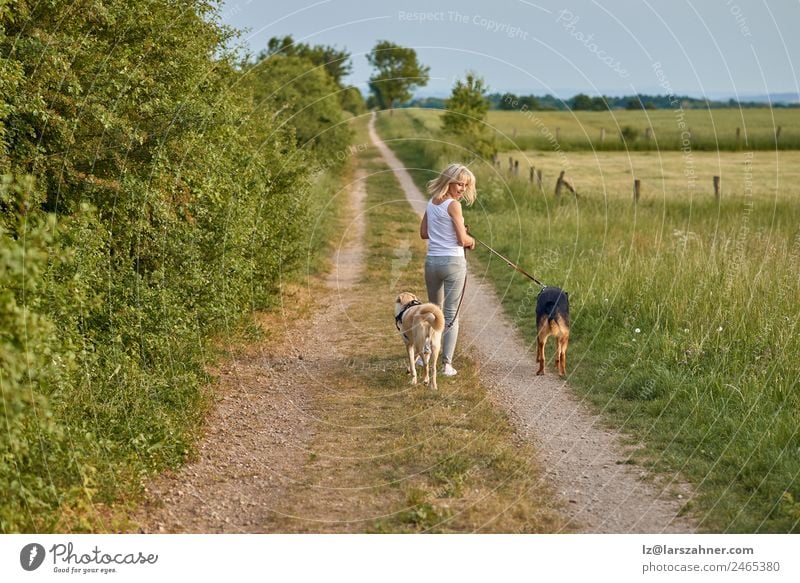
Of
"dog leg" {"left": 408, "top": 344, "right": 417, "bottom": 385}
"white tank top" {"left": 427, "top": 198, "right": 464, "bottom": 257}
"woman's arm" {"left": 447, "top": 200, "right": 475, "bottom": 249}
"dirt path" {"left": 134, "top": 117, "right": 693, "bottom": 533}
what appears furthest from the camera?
"dog leg" {"left": 408, "top": 344, "right": 417, "bottom": 385}

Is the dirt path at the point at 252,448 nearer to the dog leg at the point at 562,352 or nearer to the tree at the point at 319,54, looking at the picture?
the dog leg at the point at 562,352

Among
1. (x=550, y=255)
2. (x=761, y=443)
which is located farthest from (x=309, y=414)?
(x=550, y=255)

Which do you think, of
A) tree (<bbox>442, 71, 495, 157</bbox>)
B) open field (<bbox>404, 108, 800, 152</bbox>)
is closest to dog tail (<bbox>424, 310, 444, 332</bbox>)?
tree (<bbox>442, 71, 495, 157</bbox>)

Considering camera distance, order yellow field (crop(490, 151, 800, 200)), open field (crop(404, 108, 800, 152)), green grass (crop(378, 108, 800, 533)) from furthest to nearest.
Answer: open field (crop(404, 108, 800, 152)), yellow field (crop(490, 151, 800, 200)), green grass (crop(378, 108, 800, 533))

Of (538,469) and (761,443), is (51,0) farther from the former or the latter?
(761,443)

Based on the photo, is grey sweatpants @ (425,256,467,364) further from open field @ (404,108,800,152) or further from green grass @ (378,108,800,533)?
open field @ (404,108,800,152)

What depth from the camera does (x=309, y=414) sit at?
9.94 m

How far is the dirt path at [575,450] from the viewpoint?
6.99 metres

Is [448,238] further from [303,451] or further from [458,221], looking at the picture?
[303,451]

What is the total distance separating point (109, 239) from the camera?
924 cm

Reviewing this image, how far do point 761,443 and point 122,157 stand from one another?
760cm

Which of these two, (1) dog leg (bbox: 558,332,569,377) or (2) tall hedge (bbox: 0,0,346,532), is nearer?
(2) tall hedge (bbox: 0,0,346,532)

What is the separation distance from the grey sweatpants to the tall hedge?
2867 mm

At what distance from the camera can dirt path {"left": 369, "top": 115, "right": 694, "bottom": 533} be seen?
6991 millimetres
